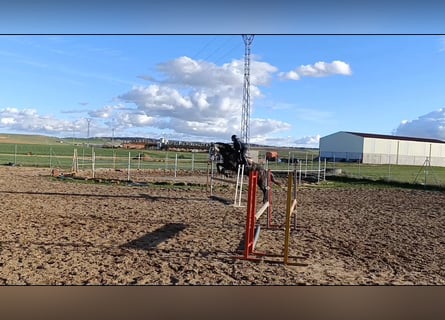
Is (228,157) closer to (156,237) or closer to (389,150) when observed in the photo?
(156,237)

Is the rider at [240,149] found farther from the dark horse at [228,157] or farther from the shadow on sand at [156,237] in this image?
the shadow on sand at [156,237]


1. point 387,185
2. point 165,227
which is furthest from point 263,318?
point 387,185

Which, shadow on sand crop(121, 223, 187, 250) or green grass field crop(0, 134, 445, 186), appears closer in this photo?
shadow on sand crop(121, 223, 187, 250)

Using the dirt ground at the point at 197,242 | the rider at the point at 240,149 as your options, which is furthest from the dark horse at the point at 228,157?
the dirt ground at the point at 197,242

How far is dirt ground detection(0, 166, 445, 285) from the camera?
4230 mm

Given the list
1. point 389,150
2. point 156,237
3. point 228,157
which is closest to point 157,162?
point 389,150

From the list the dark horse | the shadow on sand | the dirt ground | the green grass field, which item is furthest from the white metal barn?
the shadow on sand

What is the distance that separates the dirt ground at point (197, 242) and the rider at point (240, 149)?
3.18 feet

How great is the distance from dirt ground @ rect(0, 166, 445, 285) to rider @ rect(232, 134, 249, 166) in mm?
969

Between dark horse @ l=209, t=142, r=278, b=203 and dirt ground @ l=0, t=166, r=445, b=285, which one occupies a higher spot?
dark horse @ l=209, t=142, r=278, b=203

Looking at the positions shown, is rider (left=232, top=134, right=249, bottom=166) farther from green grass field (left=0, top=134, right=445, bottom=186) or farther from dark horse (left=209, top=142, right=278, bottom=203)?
green grass field (left=0, top=134, right=445, bottom=186)
